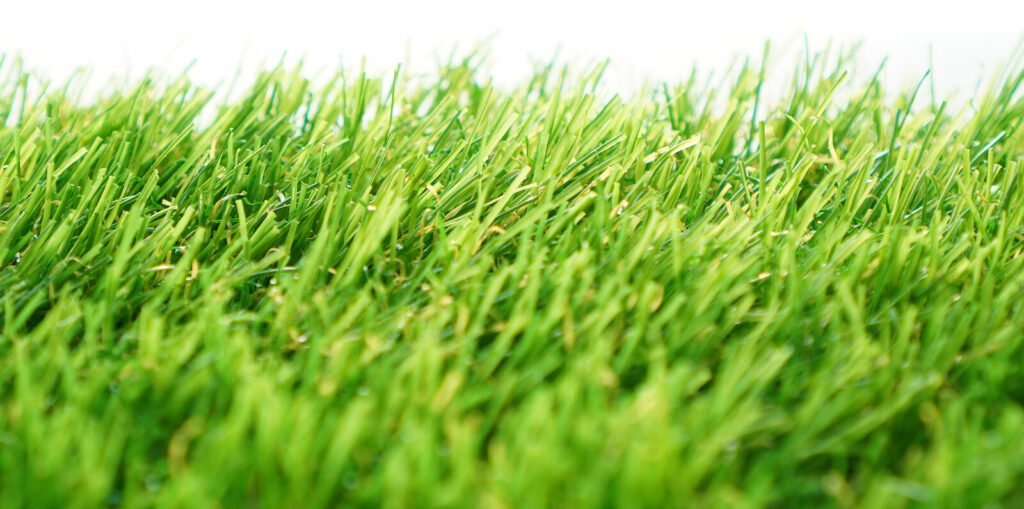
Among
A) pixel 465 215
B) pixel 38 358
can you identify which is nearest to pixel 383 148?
pixel 465 215

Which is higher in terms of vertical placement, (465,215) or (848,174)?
(465,215)

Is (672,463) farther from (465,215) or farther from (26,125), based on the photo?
(26,125)

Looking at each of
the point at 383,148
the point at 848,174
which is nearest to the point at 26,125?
the point at 383,148

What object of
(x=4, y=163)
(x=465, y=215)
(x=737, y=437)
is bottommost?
(x=737, y=437)

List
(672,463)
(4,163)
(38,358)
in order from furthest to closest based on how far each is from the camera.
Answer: (4,163) < (38,358) < (672,463)

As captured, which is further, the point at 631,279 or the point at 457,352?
the point at 631,279

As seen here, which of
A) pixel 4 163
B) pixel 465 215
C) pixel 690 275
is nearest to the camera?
pixel 690 275
